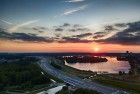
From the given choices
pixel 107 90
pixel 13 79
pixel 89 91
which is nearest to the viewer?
pixel 89 91

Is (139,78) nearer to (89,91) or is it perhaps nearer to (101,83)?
(101,83)

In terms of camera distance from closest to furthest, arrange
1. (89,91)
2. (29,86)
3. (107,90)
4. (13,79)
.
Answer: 1. (89,91)
2. (107,90)
3. (29,86)
4. (13,79)

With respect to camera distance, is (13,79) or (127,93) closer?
(127,93)

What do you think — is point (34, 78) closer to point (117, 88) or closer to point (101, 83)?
point (101, 83)

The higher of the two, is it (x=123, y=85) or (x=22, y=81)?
(x=123, y=85)

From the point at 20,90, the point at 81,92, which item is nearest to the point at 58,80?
the point at 20,90

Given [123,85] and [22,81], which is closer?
[123,85]

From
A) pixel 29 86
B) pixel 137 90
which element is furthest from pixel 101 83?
pixel 29 86

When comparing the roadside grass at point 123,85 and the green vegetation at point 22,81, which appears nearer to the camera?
the roadside grass at point 123,85

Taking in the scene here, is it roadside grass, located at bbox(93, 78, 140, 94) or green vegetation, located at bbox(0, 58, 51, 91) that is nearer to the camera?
roadside grass, located at bbox(93, 78, 140, 94)
